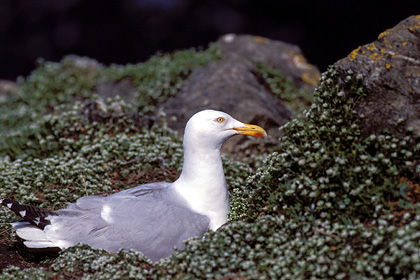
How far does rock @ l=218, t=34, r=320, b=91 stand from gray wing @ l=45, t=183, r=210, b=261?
710 cm

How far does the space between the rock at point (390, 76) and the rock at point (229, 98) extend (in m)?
3.83

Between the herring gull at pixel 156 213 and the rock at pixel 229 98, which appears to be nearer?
the herring gull at pixel 156 213

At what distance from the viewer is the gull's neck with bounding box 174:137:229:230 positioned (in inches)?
216

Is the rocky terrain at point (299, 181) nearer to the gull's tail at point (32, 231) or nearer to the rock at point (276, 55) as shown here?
the gull's tail at point (32, 231)

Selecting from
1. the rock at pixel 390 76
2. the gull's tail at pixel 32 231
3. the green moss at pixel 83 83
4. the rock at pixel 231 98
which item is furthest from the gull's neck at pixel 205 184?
the green moss at pixel 83 83

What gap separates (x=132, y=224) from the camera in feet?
17.3

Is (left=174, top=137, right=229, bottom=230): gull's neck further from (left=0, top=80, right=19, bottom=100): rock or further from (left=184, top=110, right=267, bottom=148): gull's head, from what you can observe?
(left=0, top=80, right=19, bottom=100): rock

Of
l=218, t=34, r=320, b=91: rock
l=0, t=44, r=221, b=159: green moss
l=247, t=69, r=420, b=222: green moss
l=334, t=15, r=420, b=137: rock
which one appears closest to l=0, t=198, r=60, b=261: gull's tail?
l=247, t=69, r=420, b=222: green moss

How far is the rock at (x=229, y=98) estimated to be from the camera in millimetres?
9133

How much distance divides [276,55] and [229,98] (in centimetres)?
393

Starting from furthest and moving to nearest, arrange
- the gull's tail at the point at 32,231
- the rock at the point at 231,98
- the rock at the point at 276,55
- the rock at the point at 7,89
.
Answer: the rock at the point at 7,89 < the rock at the point at 276,55 < the rock at the point at 231,98 < the gull's tail at the point at 32,231

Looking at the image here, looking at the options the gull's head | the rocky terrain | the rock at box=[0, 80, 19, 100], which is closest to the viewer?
the rocky terrain

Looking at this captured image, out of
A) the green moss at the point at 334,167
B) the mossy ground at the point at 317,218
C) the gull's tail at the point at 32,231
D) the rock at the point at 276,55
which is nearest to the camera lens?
Answer: the mossy ground at the point at 317,218

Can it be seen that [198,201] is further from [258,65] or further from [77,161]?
[258,65]
